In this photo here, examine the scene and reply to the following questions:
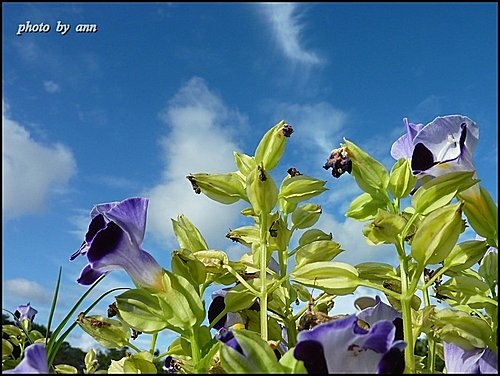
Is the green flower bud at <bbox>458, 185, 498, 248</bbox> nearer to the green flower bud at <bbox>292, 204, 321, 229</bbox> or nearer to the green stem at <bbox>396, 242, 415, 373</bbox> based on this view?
the green stem at <bbox>396, 242, 415, 373</bbox>

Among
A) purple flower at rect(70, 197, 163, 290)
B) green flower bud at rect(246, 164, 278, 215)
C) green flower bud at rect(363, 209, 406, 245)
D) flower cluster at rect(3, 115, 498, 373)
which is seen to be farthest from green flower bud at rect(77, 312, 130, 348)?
green flower bud at rect(363, 209, 406, 245)

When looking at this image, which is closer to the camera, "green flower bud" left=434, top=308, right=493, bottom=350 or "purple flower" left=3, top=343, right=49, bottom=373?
"purple flower" left=3, top=343, right=49, bottom=373

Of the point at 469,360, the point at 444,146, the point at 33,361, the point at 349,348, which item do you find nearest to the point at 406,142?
the point at 444,146

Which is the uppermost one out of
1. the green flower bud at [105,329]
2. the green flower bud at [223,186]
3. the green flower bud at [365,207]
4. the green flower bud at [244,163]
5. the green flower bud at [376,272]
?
the green flower bud at [244,163]

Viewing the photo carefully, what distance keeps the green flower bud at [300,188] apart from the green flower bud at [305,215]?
0.10 ft

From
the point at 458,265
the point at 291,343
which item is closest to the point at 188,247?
the point at 291,343

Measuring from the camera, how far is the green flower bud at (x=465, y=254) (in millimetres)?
641

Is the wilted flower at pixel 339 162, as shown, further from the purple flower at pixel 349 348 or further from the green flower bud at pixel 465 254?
the purple flower at pixel 349 348

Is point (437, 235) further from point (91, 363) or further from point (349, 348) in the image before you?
point (91, 363)

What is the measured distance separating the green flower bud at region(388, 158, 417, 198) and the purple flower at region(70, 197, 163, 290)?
26 centimetres

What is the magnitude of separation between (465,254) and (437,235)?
0.09m

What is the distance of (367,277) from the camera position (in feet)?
2.18

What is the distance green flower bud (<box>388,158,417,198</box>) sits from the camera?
2.19 feet

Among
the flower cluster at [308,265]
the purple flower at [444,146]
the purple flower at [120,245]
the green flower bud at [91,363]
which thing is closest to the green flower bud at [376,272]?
the flower cluster at [308,265]
